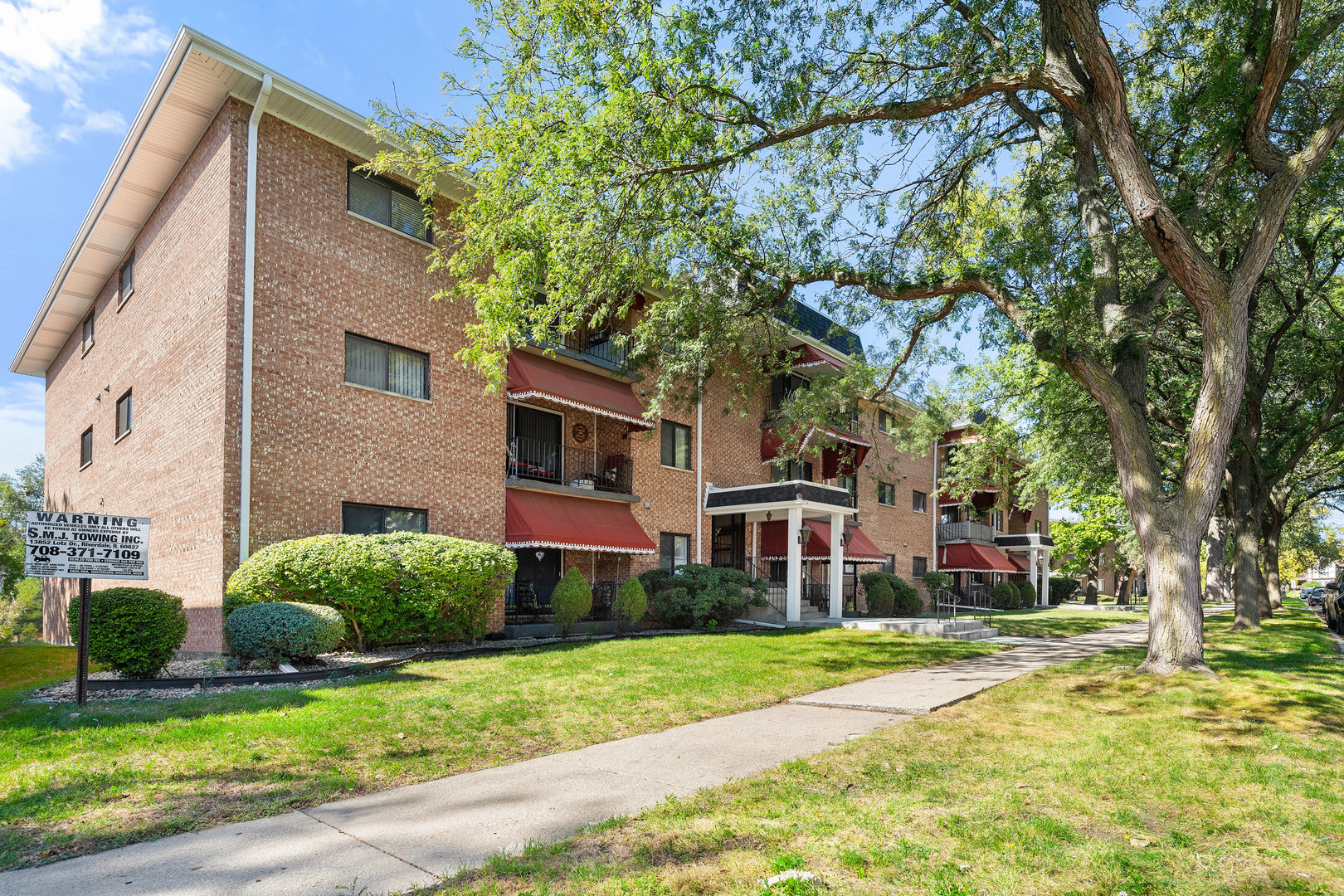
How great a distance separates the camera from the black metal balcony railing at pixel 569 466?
19.1m

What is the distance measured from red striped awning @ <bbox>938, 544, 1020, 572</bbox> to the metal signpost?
117 feet

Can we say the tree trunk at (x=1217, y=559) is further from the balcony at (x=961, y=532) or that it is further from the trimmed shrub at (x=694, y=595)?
the trimmed shrub at (x=694, y=595)

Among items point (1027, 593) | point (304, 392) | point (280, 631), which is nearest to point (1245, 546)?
point (1027, 593)

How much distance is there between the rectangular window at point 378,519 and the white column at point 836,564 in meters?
13.5

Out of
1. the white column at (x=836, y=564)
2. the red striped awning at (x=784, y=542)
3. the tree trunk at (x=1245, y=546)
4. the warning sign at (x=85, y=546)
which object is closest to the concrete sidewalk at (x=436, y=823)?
the warning sign at (x=85, y=546)

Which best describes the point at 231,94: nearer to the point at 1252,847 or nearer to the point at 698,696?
the point at 698,696

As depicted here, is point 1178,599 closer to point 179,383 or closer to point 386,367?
point 386,367

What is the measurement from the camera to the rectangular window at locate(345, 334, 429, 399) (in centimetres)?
1527

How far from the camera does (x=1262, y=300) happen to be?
1956 cm

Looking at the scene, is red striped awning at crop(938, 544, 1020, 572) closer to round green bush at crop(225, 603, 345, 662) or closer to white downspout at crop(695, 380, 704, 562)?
white downspout at crop(695, 380, 704, 562)

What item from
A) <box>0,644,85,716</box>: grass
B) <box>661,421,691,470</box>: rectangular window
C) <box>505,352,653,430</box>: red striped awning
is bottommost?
<box>0,644,85,716</box>: grass

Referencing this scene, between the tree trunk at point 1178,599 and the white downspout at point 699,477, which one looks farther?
the white downspout at point 699,477

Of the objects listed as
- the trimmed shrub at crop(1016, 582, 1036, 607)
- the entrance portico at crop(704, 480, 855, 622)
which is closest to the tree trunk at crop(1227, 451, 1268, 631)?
the entrance portico at crop(704, 480, 855, 622)

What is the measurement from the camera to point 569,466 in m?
20.5
